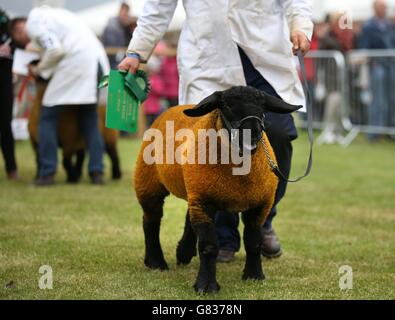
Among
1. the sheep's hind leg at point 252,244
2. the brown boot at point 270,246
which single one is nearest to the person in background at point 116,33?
the brown boot at point 270,246

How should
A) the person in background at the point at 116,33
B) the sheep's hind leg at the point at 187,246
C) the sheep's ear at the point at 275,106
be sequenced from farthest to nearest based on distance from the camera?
the person in background at the point at 116,33 → the sheep's hind leg at the point at 187,246 → the sheep's ear at the point at 275,106

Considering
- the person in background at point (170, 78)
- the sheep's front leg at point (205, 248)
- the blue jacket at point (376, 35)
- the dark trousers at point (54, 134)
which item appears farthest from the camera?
the person in background at point (170, 78)

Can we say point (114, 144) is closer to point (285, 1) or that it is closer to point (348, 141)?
point (285, 1)

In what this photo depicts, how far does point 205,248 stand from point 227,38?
1401 millimetres

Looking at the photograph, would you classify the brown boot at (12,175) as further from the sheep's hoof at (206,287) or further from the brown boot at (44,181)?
the sheep's hoof at (206,287)

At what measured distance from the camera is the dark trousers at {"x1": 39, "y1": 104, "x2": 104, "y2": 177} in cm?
879

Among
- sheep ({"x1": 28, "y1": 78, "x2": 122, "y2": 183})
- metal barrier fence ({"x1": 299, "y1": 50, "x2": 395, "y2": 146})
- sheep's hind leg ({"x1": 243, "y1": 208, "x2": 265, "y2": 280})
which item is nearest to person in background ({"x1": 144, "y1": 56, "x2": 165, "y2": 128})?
metal barrier fence ({"x1": 299, "y1": 50, "x2": 395, "y2": 146})

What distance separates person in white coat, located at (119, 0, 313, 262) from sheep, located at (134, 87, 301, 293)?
13.8 inches

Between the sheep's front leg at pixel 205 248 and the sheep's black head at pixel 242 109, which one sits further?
the sheep's front leg at pixel 205 248

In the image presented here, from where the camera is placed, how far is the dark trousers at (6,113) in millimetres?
9344

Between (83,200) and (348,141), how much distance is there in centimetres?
746

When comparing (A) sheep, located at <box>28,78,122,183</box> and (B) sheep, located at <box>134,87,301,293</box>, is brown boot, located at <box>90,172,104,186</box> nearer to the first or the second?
(A) sheep, located at <box>28,78,122,183</box>

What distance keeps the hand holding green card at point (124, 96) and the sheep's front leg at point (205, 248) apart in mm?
841

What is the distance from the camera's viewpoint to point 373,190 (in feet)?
28.8
